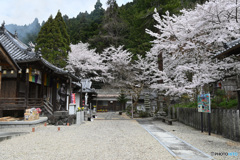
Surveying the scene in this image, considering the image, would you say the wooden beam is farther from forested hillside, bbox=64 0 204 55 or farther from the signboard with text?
forested hillside, bbox=64 0 204 55

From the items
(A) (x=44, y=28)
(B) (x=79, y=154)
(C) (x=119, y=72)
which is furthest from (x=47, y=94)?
(C) (x=119, y=72)

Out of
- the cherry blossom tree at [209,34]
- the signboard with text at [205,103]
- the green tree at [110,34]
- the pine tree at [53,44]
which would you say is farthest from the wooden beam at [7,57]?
the green tree at [110,34]

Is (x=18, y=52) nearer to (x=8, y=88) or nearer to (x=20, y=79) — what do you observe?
A: (x=20, y=79)

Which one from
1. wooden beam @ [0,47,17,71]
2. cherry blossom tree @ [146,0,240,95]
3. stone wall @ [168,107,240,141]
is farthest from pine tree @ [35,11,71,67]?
stone wall @ [168,107,240,141]

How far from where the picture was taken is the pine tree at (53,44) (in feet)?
73.6

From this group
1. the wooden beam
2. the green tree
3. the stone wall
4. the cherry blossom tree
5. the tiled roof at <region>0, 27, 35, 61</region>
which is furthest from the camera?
the green tree

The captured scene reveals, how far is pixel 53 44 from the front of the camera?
23500mm

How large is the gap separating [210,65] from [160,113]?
284 inches

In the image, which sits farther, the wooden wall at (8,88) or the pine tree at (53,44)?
the pine tree at (53,44)

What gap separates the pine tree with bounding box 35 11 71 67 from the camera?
2244 centimetres

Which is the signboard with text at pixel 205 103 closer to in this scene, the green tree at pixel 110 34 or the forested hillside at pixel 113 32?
the forested hillside at pixel 113 32

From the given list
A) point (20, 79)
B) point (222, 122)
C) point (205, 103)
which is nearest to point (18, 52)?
point (20, 79)

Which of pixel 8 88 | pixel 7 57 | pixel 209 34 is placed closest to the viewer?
pixel 7 57

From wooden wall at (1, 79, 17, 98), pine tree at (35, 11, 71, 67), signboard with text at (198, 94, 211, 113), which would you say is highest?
pine tree at (35, 11, 71, 67)
